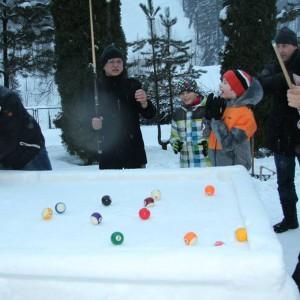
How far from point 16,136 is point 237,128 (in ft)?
4.88

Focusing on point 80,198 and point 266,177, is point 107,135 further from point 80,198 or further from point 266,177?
point 266,177

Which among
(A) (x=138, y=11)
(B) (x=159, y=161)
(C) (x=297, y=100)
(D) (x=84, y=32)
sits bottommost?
(B) (x=159, y=161)

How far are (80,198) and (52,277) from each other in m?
0.91

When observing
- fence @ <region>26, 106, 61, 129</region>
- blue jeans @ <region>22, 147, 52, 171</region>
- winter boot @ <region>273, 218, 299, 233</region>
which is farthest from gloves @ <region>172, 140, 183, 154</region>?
fence @ <region>26, 106, 61, 129</region>

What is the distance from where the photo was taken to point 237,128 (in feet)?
10.0

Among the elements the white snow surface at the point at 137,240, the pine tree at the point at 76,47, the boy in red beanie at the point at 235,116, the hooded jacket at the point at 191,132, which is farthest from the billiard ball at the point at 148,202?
the pine tree at the point at 76,47

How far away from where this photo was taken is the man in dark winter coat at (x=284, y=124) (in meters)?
3.28

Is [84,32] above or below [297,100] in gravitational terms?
above

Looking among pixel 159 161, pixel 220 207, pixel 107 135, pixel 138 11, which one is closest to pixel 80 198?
pixel 220 207

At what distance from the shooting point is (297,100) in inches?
90.5

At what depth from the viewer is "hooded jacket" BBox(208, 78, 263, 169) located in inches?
120

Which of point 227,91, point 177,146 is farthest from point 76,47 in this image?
point 227,91

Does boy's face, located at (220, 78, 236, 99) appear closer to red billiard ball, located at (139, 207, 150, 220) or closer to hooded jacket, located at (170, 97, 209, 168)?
hooded jacket, located at (170, 97, 209, 168)

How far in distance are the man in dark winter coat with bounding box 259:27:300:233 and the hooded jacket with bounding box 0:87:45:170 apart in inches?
69.4
